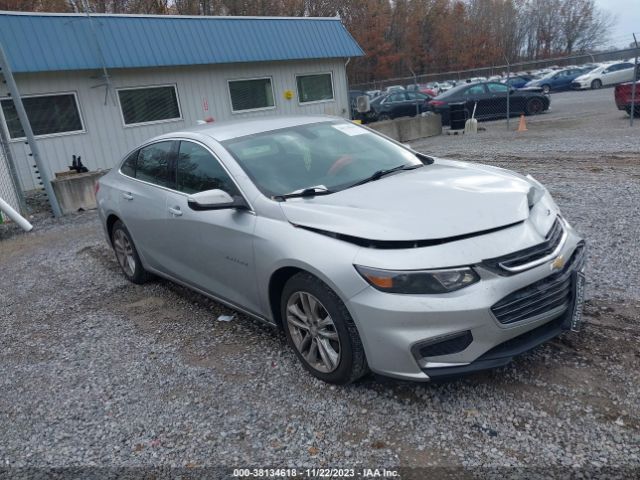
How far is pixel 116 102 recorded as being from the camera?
13039mm

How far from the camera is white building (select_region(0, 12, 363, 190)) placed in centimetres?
1183

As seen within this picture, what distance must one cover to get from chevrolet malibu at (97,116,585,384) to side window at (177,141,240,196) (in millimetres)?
15

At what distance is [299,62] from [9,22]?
7.99 meters

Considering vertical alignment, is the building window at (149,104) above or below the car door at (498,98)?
above

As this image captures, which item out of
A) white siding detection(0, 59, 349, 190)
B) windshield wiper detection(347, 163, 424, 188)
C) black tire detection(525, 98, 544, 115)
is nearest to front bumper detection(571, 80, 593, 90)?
black tire detection(525, 98, 544, 115)

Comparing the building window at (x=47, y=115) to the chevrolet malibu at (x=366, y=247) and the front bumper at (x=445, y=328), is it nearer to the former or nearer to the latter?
the chevrolet malibu at (x=366, y=247)

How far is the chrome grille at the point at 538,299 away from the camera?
8.87 feet

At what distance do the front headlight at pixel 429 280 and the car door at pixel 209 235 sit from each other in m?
1.14

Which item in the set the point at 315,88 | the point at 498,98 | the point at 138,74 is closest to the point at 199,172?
the point at 138,74

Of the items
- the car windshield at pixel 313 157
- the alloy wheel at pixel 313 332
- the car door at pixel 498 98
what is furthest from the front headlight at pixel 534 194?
the car door at pixel 498 98

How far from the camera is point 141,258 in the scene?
5.17m

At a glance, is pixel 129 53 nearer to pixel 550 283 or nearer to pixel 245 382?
pixel 245 382

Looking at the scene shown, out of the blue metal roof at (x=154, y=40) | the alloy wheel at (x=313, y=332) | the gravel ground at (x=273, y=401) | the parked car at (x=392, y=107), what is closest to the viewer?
the gravel ground at (x=273, y=401)

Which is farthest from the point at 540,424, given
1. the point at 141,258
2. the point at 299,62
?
the point at 299,62
